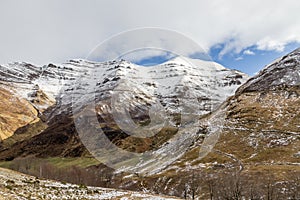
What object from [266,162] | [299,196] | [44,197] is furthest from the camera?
[266,162]

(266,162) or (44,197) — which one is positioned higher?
(266,162)

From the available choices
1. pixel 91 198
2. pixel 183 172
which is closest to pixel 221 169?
pixel 183 172

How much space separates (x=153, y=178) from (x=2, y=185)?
417ft

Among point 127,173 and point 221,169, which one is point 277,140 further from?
point 127,173

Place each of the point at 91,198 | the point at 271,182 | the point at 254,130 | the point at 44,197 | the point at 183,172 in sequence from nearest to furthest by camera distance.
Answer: the point at 44,197 < the point at 91,198 < the point at 271,182 < the point at 183,172 < the point at 254,130

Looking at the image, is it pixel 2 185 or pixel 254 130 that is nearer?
Answer: pixel 2 185

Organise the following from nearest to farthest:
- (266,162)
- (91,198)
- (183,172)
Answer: (91,198) → (266,162) → (183,172)

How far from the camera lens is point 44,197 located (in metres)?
39.0

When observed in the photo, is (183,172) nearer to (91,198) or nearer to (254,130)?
(254,130)

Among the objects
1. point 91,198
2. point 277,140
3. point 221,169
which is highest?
point 277,140

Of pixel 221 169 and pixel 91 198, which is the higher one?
pixel 221 169

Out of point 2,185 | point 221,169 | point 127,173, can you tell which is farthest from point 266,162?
point 2,185

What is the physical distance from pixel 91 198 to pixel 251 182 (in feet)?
296

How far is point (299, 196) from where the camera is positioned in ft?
312
